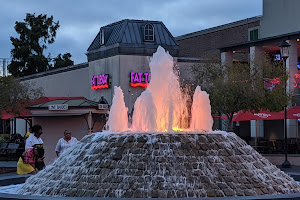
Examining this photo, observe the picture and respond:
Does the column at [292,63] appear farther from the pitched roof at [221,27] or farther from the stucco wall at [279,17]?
the pitched roof at [221,27]

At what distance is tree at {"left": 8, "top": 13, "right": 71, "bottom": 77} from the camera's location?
79250 millimetres

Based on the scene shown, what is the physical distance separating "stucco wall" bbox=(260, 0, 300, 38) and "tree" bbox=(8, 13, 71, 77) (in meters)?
38.0

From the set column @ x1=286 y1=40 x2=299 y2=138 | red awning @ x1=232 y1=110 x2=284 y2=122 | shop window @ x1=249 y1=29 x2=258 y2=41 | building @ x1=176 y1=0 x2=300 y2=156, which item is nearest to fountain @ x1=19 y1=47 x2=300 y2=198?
red awning @ x1=232 y1=110 x2=284 y2=122

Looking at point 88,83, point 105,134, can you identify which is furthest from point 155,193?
point 88,83

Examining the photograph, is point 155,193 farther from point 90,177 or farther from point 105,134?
point 105,134

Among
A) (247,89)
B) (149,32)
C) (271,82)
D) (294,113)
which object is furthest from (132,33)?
(294,113)

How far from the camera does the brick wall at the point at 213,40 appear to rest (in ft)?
176

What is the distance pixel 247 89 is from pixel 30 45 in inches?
2079

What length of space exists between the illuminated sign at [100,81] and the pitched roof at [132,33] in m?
2.38

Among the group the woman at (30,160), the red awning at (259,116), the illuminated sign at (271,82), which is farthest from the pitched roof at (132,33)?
the woman at (30,160)

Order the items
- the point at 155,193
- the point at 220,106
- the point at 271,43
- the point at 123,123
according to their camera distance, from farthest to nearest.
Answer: the point at 271,43, the point at 220,106, the point at 123,123, the point at 155,193

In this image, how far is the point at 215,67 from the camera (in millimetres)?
36938

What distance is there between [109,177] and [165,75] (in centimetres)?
449

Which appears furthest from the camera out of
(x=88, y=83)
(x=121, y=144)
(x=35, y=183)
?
(x=88, y=83)
